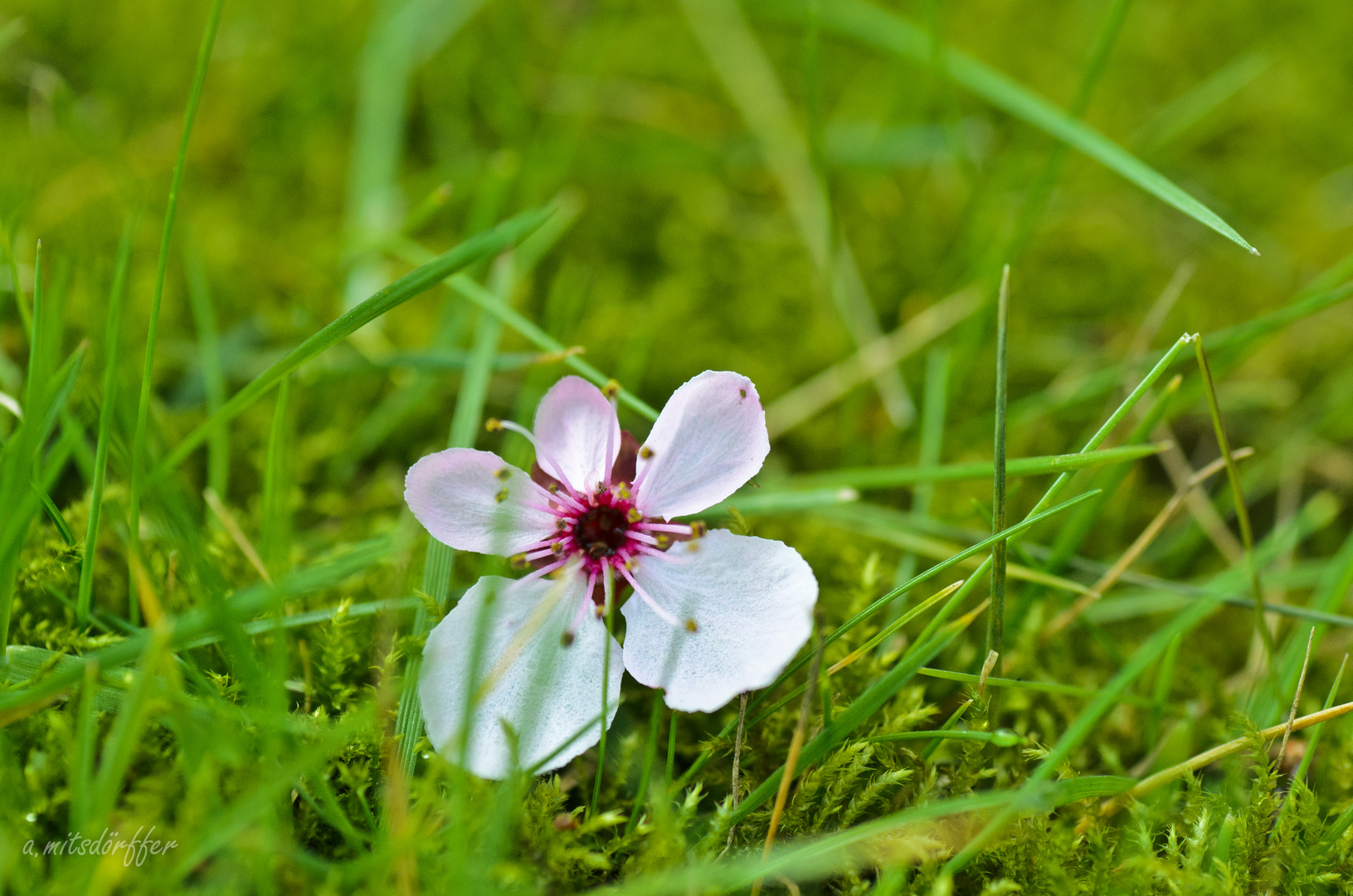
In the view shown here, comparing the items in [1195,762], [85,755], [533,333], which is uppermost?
[533,333]

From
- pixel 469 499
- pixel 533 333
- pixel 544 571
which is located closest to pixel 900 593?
pixel 544 571

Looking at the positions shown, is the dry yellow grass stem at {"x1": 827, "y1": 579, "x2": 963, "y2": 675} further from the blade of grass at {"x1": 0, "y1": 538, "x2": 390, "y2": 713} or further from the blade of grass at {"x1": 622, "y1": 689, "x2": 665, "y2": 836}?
the blade of grass at {"x1": 0, "y1": 538, "x2": 390, "y2": 713}

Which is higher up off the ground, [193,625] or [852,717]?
[193,625]

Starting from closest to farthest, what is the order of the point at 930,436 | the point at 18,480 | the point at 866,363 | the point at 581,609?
the point at 18,480 → the point at 581,609 → the point at 930,436 → the point at 866,363

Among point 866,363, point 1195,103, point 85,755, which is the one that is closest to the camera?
point 85,755

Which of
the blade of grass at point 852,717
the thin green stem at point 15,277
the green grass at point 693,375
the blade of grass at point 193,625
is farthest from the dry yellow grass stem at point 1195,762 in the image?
the thin green stem at point 15,277

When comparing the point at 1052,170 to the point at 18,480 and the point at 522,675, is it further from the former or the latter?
the point at 18,480

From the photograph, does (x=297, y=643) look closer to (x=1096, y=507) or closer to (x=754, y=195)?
(x=1096, y=507)
